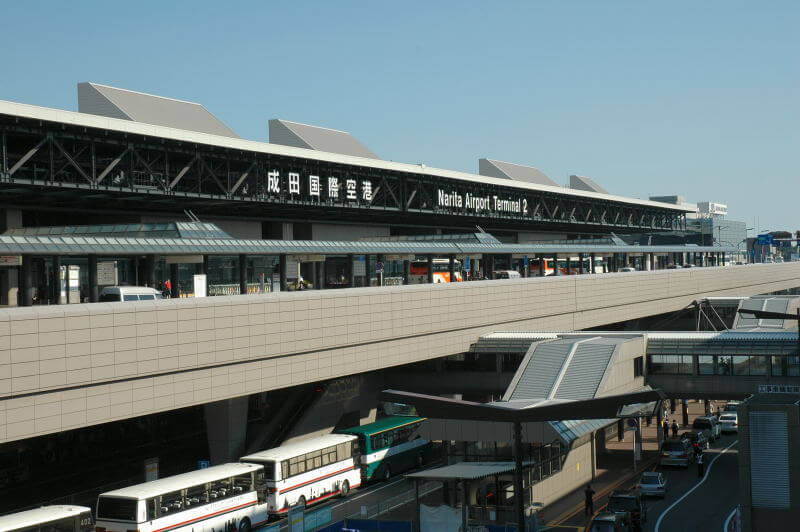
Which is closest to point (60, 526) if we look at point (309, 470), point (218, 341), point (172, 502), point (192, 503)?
point (172, 502)

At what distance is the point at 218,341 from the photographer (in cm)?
3859

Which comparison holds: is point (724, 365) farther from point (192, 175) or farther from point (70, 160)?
point (70, 160)

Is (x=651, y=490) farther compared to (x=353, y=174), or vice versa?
(x=353, y=174)

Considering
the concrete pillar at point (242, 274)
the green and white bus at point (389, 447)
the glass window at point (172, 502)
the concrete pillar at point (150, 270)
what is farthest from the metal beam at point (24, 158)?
the green and white bus at point (389, 447)

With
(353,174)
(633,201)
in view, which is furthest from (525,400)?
(633,201)

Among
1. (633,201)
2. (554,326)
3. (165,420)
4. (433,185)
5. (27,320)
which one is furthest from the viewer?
(633,201)

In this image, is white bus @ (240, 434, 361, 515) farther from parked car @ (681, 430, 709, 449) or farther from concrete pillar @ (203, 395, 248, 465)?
parked car @ (681, 430, 709, 449)

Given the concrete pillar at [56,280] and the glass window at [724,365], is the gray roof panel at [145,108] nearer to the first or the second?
the concrete pillar at [56,280]

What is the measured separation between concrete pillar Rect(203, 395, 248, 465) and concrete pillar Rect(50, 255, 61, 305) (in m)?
8.77

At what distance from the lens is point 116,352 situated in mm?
33719

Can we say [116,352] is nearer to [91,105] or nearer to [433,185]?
[91,105]

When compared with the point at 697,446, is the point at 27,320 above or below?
above

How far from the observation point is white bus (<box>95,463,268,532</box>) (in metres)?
32.6

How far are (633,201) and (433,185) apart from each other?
4786 cm
